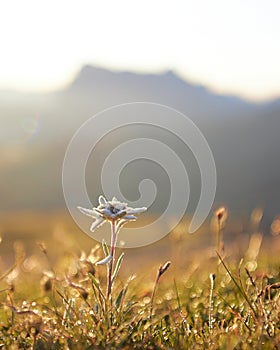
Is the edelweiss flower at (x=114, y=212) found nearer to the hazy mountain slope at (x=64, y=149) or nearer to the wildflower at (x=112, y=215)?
the wildflower at (x=112, y=215)

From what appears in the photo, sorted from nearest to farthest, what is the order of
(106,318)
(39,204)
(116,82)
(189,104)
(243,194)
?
(106,318) < (39,204) < (243,194) < (189,104) < (116,82)

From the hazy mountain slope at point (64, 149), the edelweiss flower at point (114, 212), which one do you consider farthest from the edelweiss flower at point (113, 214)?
the hazy mountain slope at point (64, 149)

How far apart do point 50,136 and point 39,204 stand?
1046 inches

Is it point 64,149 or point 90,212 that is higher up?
point 64,149

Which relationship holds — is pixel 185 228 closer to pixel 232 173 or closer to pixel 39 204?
pixel 39 204

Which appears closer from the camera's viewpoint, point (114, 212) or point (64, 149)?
point (114, 212)

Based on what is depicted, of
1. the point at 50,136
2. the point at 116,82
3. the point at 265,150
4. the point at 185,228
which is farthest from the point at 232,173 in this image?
the point at 116,82

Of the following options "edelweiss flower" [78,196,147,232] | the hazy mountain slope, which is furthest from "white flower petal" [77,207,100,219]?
the hazy mountain slope

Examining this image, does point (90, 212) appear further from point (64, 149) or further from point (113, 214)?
point (64, 149)

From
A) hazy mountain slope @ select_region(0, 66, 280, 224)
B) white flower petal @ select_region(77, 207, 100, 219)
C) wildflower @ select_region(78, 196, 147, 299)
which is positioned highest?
hazy mountain slope @ select_region(0, 66, 280, 224)

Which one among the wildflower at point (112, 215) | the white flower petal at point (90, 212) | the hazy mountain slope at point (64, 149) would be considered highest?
the hazy mountain slope at point (64, 149)

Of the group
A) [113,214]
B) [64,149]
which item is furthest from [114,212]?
[64,149]

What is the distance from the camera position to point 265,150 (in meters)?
56.4

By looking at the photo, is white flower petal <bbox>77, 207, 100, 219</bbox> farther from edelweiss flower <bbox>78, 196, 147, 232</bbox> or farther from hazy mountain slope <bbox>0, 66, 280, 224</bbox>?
hazy mountain slope <bbox>0, 66, 280, 224</bbox>
